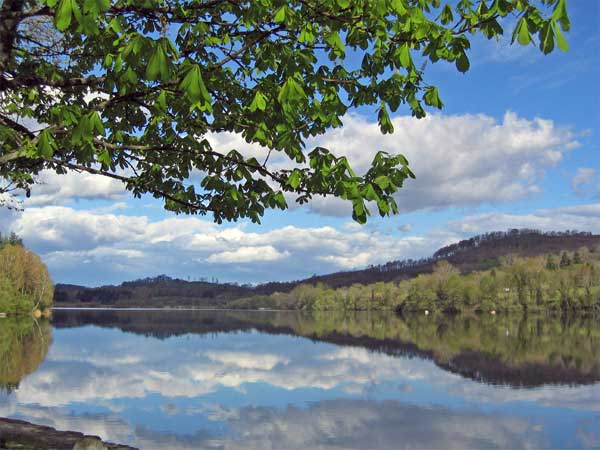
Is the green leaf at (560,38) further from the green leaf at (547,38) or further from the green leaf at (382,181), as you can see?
the green leaf at (382,181)

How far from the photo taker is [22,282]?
100188 millimetres

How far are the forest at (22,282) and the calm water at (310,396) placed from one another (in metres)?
52.9

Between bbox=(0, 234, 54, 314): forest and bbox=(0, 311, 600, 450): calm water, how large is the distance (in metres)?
52.9

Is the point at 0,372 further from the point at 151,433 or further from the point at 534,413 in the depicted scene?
the point at 534,413

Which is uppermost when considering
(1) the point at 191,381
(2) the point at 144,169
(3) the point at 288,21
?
(3) the point at 288,21

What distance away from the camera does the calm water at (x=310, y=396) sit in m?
20.3

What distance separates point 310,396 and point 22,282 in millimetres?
87413

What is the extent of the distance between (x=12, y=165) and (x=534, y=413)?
74.4ft

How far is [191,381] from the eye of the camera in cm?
3259

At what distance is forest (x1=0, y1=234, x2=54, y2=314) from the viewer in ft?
316

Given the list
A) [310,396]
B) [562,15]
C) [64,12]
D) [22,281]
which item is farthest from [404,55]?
[22,281]

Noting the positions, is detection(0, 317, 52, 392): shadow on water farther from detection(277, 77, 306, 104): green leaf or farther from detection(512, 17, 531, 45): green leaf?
detection(512, 17, 531, 45): green leaf

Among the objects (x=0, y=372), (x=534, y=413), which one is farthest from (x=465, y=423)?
(x=0, y=372)

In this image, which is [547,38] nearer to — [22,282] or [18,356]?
[18,356]
